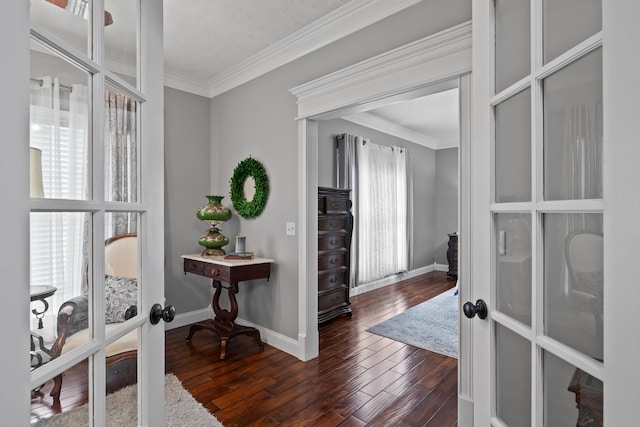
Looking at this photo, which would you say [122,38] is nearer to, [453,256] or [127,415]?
[127,415]

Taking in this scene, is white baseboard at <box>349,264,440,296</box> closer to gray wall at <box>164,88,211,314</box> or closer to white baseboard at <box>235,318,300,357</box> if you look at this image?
white baseboard at <box>235,318,300,357</box>

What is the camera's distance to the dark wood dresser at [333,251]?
350 cm

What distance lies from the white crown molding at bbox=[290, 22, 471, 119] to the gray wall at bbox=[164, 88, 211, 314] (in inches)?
60.7

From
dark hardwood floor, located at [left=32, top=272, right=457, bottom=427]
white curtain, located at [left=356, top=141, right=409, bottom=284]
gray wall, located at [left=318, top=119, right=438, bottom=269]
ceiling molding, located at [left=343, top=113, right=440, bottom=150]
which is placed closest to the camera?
dark hardwood floor, located at [left=32, top=272, right=457, bottom=427]

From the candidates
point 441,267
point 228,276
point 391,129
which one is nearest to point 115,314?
point 228,276

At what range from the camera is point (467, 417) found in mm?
1772

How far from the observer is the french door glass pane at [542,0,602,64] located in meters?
0.66

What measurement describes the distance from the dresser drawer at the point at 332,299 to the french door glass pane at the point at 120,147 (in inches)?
108

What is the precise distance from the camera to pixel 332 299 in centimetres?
363

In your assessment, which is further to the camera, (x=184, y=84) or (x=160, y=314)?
(x=184, y=84)

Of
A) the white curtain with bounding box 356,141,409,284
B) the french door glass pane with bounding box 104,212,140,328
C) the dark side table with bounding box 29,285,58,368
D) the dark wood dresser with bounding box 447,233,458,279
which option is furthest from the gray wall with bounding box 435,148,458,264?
the dark side table with bounding box 29,285,58,368

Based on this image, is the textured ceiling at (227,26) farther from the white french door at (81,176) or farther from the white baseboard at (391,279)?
the white baseboard at (391,279)

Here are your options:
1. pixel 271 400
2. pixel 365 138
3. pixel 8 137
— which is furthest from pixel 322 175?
pixel 8 137

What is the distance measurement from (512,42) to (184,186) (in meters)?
3.38
